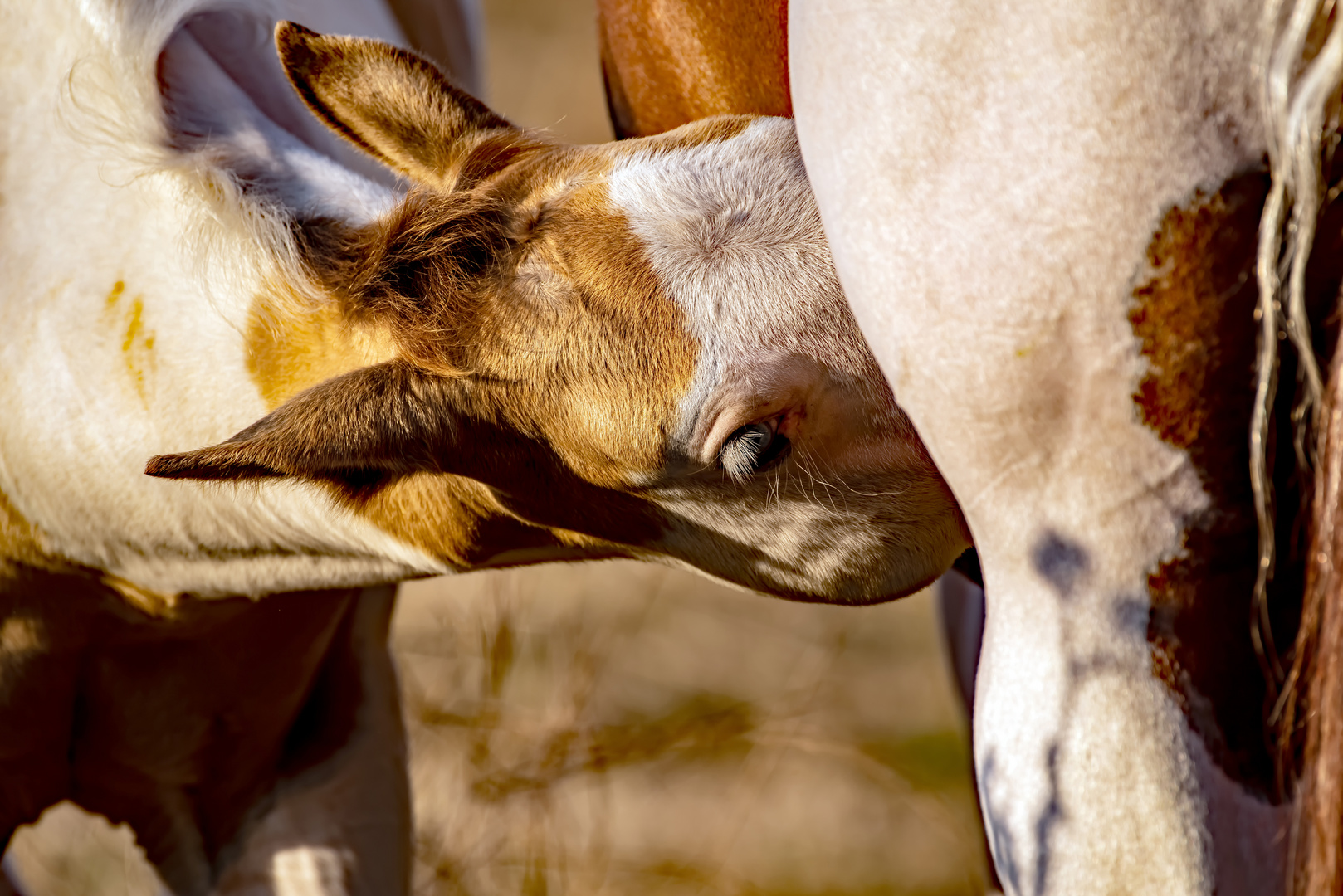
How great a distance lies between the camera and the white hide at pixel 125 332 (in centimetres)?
142

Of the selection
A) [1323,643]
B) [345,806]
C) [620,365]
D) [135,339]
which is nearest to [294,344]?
[135,339]

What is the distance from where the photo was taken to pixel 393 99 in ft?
4.49

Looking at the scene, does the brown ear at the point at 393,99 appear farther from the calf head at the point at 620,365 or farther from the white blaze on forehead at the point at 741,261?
the white blaze on forehead at the point at 741,261

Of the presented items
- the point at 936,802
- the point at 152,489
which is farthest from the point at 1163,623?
the point at 936,802

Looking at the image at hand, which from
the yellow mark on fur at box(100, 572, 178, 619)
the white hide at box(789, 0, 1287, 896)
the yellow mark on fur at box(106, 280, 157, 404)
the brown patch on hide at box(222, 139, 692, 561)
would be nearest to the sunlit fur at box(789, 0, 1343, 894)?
the white hide at box(789, 0, 1287, 896)

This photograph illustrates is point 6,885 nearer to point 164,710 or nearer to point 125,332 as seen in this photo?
point 164,710

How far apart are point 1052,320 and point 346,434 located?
66 cm

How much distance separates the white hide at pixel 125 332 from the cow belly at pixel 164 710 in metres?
0.10

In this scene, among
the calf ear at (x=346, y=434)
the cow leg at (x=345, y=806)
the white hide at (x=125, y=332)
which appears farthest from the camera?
the cow leg at (x=345, y=806)

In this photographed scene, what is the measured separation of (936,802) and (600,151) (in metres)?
2.29

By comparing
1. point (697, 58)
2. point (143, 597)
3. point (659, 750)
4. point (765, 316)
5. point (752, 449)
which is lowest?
point (659, 750)

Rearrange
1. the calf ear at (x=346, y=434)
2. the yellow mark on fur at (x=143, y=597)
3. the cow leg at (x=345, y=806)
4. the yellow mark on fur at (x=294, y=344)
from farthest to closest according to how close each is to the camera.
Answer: the cow leg at (x=345, y=806) → the yellow mark on fur at (x=143, y=597) → the yellow mark on fur at (x=294, y=344) → the calf ear at (x=346, y=434)

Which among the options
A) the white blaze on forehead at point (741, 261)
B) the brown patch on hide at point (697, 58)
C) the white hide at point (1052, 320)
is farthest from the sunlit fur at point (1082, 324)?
the brown patch on hide at point (697, 58)

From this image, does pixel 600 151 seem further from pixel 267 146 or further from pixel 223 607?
pixel 223 607
